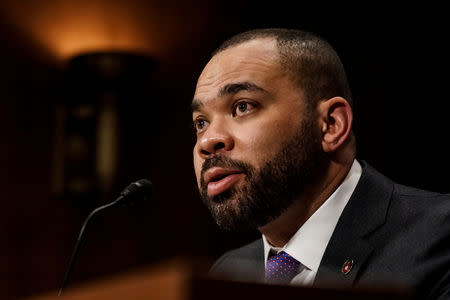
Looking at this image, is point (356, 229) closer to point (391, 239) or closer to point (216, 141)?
point (391, 239)

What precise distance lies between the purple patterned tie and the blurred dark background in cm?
136

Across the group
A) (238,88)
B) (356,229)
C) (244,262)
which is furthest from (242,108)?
(244,262)

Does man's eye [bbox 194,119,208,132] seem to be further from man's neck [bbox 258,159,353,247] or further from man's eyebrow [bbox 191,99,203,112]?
man's neck [bbox 258,159,353,247]

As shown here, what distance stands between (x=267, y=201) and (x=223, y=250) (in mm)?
1634

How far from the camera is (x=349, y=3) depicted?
121 inches

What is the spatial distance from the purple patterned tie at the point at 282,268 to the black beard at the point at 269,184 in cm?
10

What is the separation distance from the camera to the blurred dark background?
287cm

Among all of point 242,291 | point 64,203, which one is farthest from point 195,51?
point 242,291

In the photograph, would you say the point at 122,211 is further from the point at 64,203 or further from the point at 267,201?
the point at 267,201

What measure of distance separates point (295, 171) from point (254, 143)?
130 millimetres

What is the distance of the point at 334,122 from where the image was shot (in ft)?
5.54

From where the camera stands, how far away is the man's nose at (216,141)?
158 cm

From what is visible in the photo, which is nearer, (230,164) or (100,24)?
(230,164)

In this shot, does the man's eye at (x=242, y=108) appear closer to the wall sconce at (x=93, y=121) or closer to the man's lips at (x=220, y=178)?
the man's lips at (x=220, y=178)
